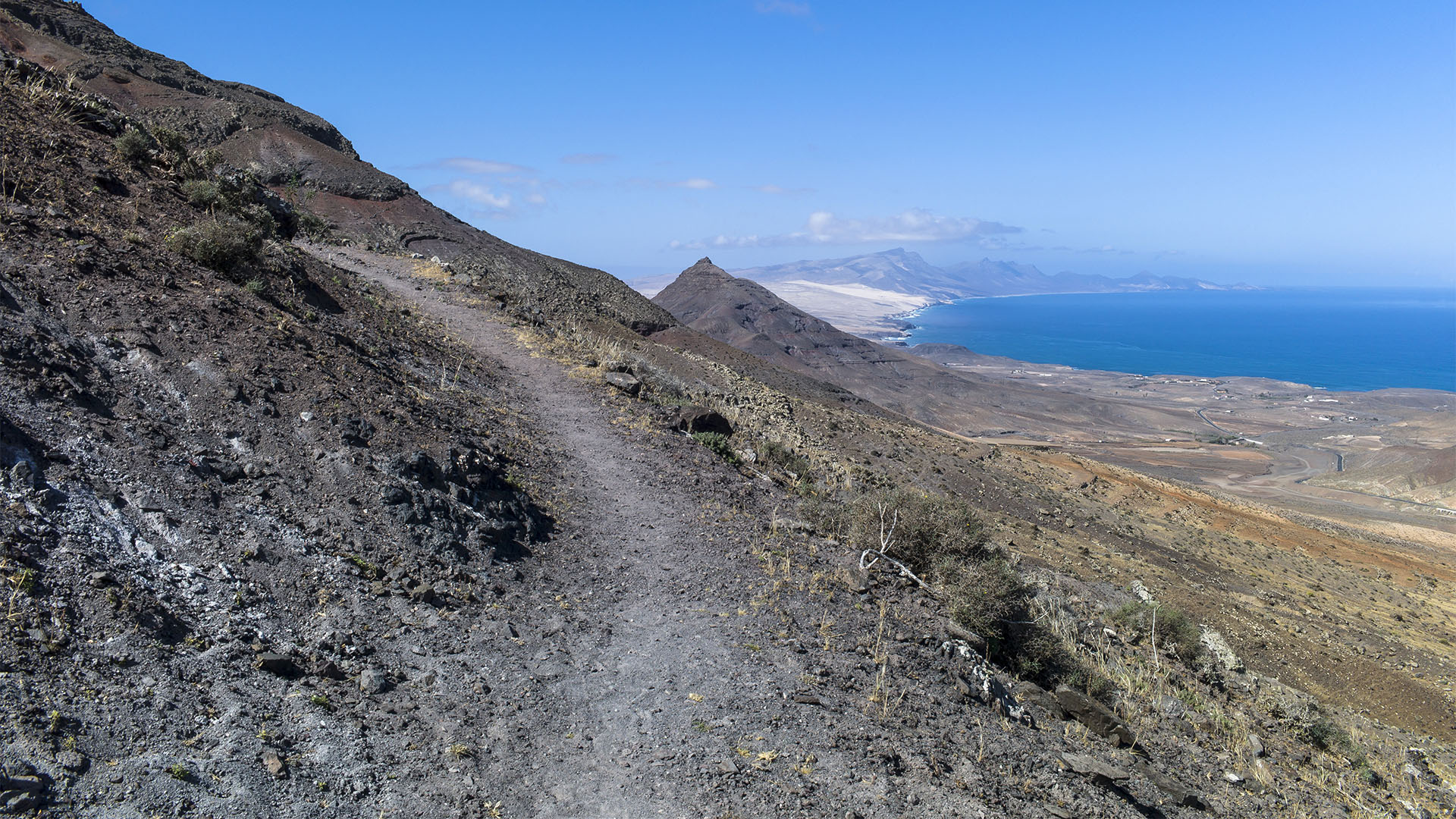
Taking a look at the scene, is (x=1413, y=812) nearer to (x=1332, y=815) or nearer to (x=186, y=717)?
(x=1332, y=815)

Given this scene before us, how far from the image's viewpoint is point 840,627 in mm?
A: 7094

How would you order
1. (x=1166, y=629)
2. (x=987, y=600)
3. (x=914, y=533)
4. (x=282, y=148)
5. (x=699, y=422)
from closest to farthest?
1. (x=987, y=600)
2. (x=914, y=533)
3. (x=1166, y=629)
4. (x=699, y=422)
5. (x=282, y=148)

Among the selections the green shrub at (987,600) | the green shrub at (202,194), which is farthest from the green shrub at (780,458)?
the green shrub at (202,194)

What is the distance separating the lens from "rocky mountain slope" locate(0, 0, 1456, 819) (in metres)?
4.35

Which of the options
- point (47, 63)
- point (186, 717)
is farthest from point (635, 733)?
point (47, 63)

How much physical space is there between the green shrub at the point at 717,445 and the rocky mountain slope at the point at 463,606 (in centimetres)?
12

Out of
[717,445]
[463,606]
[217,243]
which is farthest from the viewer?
[717,445]

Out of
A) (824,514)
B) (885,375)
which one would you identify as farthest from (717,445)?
(885,375)

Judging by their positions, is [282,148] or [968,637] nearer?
[968,637]

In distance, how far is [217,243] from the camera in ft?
29.9

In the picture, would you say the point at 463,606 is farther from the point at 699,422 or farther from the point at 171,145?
the point at 171,145

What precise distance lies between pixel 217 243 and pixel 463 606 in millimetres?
6008

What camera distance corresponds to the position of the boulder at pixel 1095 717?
7.03 meters

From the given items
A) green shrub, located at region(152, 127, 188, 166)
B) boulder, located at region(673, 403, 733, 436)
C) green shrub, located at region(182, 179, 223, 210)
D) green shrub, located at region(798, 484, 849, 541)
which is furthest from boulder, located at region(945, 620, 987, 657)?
green shrub, located at region(152, 127, 188, 166)
